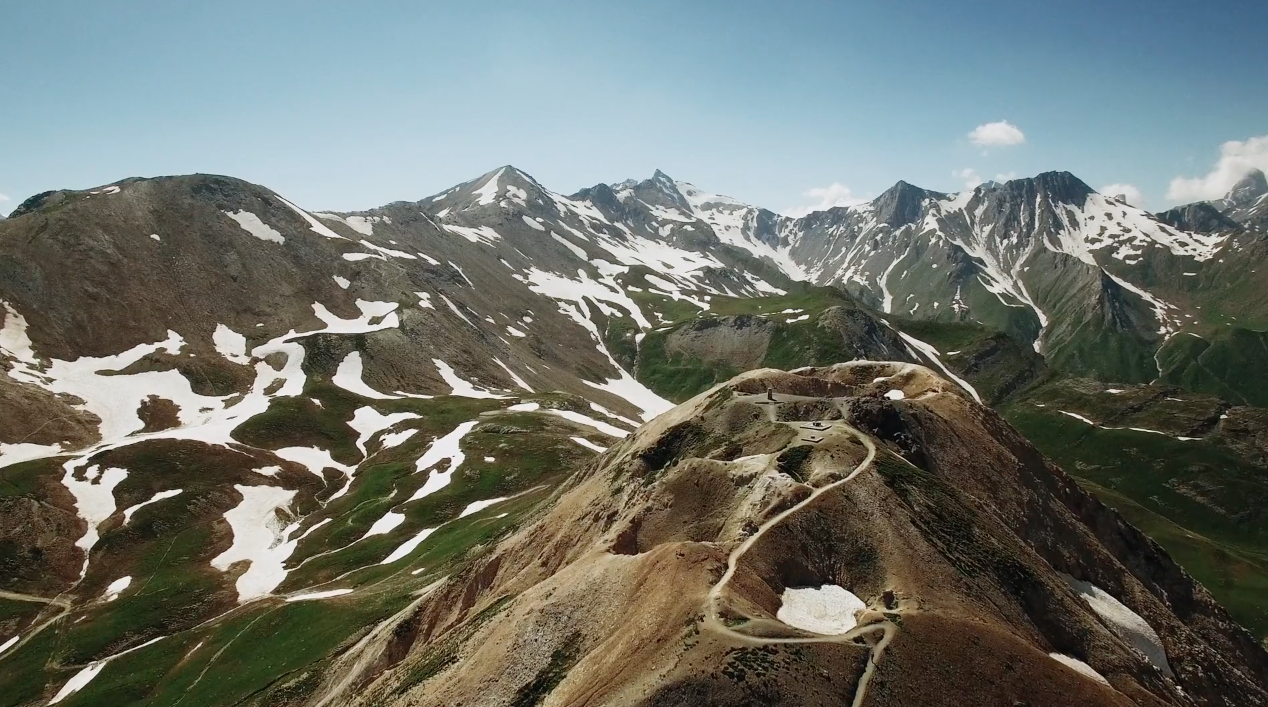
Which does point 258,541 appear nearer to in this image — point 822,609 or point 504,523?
point 504,523

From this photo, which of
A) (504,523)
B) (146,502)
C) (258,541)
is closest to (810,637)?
(504,523)

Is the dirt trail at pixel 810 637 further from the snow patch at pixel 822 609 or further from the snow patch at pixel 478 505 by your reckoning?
the snow patch at pixel 478 505

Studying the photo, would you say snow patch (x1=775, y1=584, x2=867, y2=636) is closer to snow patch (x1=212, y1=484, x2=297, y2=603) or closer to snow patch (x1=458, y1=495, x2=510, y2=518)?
snow patch (x1=212, y1=484, x2=297, y2=603)

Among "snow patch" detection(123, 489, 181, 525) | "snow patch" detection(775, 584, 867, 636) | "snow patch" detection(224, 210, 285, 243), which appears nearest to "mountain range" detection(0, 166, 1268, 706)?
"snow patch" detection(775, 584, 867, 636)

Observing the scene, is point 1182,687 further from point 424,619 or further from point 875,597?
point 424,619

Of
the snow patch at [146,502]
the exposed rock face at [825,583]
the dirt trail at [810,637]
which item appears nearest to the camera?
the dirt trail at [810,637]

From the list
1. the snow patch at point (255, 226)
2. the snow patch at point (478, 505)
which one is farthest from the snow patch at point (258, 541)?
the snow patch at point (255, 226)

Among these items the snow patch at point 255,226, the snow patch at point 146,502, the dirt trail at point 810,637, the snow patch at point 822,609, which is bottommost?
the snow patch at point 146,502

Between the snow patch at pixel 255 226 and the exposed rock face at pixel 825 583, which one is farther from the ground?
the snow patch at pixel 255 226

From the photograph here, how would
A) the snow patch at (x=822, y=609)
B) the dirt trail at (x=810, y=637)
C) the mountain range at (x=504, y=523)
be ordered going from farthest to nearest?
the mountain range at (x=504, y=523) < the snow patch at (x=822, y=609) < the dirt trail at (x=810, y=637)
